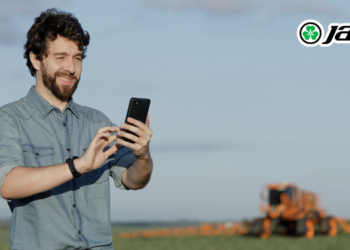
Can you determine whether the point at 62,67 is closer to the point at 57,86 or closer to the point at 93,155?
the point at 57,86

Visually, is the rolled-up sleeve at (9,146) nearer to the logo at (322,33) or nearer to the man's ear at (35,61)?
the man's ear at (35,61)

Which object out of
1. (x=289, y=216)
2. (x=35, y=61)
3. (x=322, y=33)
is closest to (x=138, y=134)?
(x=35, y=61)

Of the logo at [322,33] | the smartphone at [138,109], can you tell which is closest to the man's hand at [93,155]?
the smartphone at [138,109]

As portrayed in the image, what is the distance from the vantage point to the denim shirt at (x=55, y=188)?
2732 mm

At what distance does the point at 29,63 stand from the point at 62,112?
45cm

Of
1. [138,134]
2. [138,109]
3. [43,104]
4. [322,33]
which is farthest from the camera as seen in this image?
[322,33]

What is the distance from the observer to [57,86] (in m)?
2.97

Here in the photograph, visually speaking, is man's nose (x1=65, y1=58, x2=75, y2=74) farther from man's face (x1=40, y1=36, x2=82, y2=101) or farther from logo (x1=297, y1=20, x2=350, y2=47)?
logo (x1=297, y1=20, x2=350, y2=47)

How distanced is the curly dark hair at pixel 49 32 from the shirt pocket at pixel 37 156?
583mm

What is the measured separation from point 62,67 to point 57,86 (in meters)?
0.13

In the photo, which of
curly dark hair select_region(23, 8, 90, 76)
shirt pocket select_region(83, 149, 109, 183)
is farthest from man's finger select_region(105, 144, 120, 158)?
curly dark hair select_region(23, 8, 90, 76)

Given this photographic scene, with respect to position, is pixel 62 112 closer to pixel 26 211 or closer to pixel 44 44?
pixel 44 44

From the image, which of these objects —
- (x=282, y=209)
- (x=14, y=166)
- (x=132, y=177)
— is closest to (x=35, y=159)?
(x=14, y=166)

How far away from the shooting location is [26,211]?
2.78m
